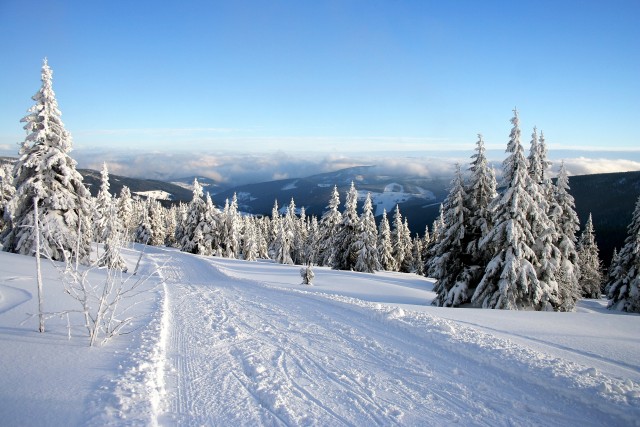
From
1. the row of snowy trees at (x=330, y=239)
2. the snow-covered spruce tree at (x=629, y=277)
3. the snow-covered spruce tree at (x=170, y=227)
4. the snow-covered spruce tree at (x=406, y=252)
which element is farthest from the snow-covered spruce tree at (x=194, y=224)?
the snow-covered spruce tree at (x=629, y=277)

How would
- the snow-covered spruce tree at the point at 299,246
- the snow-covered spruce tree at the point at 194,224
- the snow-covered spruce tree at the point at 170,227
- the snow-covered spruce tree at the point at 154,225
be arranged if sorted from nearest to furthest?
the snow-covered spruce tree at the point at 194,224 → the snow-covered spruce tree at the point at 299,246 → the snow-covered spruce tree at the point at 154,225 → the snow-covered spruce tree at the point at 170,227

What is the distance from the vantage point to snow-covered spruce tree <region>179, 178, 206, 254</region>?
4522 cm

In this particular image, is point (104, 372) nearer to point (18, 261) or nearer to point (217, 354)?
point (217, 354)

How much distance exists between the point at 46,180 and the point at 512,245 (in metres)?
25.0

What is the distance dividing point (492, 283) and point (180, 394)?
1673 cm

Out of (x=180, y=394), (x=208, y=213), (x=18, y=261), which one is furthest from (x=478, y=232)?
(x=208, y=213)

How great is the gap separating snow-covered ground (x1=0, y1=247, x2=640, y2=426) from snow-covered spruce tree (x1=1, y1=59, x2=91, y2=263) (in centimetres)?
1180

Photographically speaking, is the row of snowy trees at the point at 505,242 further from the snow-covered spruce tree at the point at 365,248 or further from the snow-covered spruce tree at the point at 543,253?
the snow-covered spruce tree at the point at 365,248

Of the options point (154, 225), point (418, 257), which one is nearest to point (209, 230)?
point (154, 225)

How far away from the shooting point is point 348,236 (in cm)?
3688

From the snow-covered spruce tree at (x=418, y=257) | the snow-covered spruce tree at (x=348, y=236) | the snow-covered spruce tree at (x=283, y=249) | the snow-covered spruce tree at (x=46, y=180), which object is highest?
the snow-covered spruce tree at (x=46, y=180)

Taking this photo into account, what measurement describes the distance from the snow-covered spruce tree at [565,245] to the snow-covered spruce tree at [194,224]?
125 ft

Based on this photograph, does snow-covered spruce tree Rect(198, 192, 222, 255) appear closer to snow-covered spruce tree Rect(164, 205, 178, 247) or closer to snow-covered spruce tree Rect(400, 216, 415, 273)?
snow-covered spruce tree Rect(400, 216, 415, 273)

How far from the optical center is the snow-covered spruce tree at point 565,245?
21087mm
